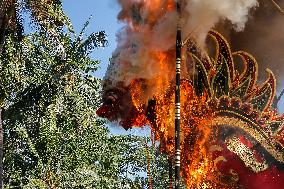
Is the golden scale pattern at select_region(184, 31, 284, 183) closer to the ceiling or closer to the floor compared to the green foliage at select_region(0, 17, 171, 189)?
closer to the floor

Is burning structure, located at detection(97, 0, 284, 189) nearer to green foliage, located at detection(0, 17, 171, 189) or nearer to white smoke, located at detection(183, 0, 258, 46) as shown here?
white smoke, located at detection(183, 0, 258, 46)

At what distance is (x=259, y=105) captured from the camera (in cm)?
1156

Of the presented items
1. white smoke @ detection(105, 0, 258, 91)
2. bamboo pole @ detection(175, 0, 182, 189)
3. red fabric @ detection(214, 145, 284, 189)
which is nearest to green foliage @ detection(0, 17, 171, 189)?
white smoke @ detection(105, 0, 258, 91)

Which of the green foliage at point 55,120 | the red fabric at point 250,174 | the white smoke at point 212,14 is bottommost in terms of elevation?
the red fabric at point 250,174

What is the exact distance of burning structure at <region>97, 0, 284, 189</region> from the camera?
37.5ft

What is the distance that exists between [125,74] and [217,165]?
3707mm

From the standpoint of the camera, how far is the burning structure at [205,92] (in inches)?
450

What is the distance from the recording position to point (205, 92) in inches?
494

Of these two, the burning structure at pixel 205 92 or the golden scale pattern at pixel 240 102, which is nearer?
the golden scale pattern at pixel 240 102

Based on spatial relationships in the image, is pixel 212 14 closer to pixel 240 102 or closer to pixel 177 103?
pixel 240 102

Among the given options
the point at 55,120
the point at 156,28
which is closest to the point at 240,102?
the point at 156,28

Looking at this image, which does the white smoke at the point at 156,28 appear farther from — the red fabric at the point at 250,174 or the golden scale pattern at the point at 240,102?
the red fabric at the point at 250,174

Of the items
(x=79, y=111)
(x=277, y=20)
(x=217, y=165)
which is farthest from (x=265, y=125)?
(x=79, y=111)

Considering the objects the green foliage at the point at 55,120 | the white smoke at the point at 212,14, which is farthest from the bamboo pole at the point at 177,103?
the green foliage at the point at 55,120
